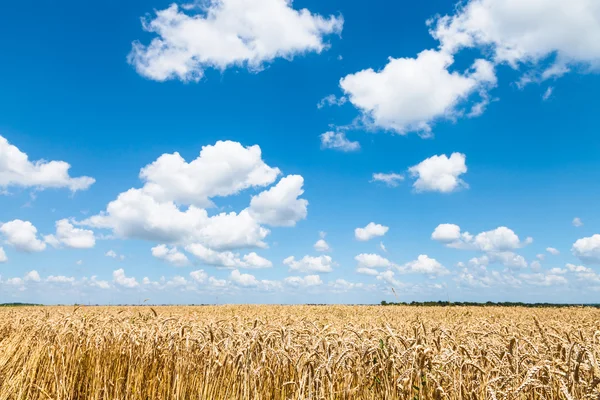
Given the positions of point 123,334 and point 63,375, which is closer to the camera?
point 63,375

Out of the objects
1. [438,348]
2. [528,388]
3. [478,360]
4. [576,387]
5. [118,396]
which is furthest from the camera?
[118,396]

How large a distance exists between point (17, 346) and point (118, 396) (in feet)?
12.1

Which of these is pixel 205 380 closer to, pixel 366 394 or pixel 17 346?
pixel 366 394

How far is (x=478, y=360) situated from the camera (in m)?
4.49

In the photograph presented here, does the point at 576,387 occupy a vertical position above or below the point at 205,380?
above

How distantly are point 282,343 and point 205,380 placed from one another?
1055 mm

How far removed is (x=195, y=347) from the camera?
6.23 m

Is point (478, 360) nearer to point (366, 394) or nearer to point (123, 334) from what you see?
point (366, 394)

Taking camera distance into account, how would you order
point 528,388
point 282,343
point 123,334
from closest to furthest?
point 528,388
point 282,343
point 123,334

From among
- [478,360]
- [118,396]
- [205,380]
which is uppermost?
[478,360]

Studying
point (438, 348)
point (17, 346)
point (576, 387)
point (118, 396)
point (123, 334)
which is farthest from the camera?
point (17, 346)

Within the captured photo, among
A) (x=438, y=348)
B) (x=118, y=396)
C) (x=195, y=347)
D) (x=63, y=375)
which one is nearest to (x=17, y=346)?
(x=63, y=375)

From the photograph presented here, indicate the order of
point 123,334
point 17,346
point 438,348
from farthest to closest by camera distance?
point 17,346
point 123,334
point 438,348

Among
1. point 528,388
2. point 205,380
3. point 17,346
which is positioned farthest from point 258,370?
point 17,346
